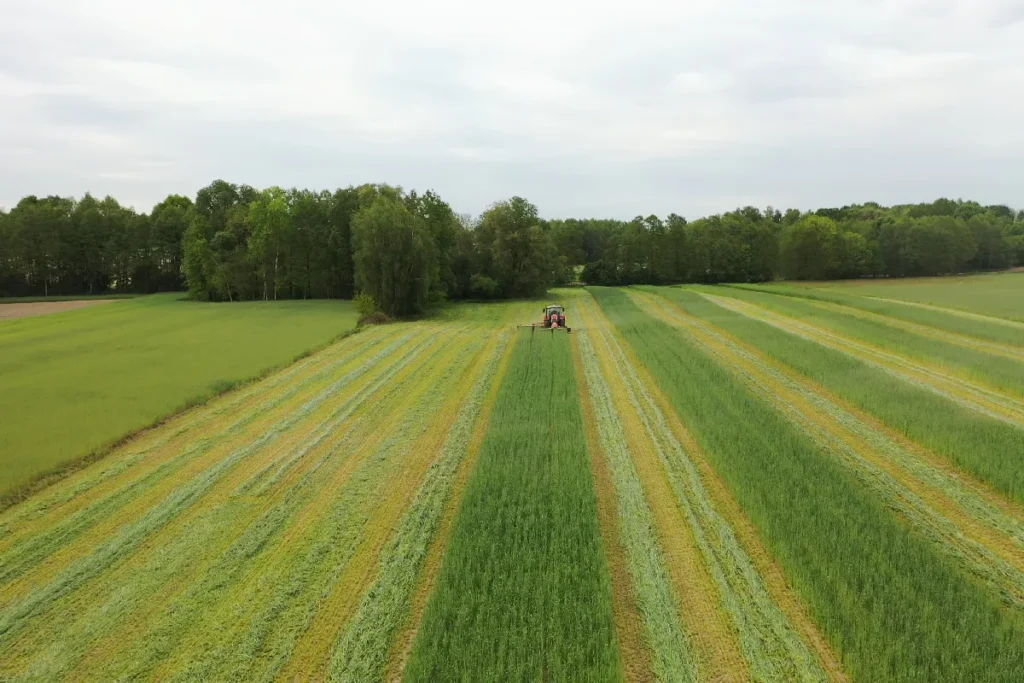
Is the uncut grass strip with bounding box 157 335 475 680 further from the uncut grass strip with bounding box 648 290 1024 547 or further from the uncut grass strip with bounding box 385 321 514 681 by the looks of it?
the uncut grass strip with bounding box 648 290 1024 547

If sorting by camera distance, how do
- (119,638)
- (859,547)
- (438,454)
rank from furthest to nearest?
(438,454)
(859,547)
(119,638)

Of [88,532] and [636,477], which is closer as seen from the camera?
[88,532]

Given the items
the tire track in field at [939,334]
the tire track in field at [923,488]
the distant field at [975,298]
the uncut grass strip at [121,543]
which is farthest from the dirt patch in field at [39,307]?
the distant field at [975,298]

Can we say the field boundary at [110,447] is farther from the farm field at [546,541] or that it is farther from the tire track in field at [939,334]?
the tire track in field at [939,334]

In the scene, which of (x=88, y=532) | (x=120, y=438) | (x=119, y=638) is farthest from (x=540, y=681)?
(x=120, y=438)

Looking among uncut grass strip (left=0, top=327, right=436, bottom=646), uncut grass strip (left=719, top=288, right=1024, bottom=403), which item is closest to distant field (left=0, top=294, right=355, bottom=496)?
uncut grass strip (left=0, top=327, right=436, bottom=646)

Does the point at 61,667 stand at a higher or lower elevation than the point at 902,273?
lower

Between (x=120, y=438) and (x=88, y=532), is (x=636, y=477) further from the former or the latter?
(x=120, y=438)

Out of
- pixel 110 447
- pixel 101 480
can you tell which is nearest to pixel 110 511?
pixel 101 480
